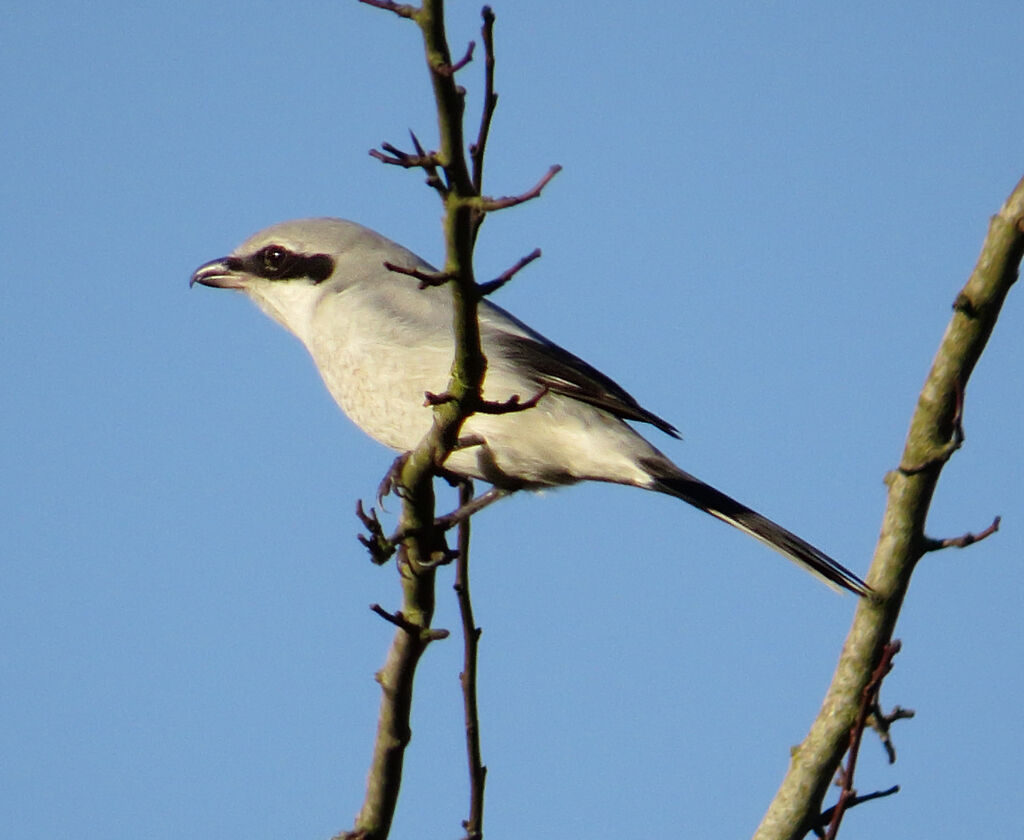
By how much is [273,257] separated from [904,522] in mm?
3025

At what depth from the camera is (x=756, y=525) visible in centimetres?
369

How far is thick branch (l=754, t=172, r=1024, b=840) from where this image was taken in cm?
225

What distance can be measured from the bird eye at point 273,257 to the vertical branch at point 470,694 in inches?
83.2

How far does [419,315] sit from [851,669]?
2.12m

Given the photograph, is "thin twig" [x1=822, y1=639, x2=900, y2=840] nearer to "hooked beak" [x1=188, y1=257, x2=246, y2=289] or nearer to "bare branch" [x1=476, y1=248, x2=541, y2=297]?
"bare branch" [x1=476, y1=248, x2=541, y2=297]

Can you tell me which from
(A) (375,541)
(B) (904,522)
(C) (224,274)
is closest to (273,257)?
(C) (224,274)

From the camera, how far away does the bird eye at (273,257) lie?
477cm

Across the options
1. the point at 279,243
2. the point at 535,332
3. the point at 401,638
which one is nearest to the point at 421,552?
the point at 401,638

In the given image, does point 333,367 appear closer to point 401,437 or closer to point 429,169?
point 401,437

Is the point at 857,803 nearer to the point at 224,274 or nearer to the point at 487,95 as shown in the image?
the point at 487,95

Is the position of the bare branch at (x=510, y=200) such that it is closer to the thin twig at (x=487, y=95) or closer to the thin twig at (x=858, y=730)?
the thin twig at (x=487, y=95)

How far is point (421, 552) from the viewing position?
3.04 meters

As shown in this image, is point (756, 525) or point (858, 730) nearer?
point (858, 730)

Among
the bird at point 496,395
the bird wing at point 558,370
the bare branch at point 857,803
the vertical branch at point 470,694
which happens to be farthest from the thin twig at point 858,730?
the bird wing at point 558,370
